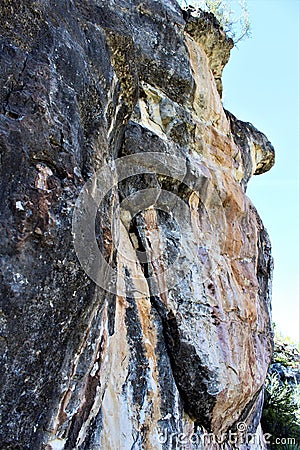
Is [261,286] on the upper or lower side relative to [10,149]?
upper

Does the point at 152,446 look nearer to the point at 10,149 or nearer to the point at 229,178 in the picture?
the point at 10,149

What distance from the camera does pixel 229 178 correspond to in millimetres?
7332

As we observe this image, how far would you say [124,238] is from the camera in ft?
17.8

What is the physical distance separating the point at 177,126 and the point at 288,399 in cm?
801

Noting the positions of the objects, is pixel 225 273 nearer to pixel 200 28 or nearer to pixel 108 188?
pixel 108 188

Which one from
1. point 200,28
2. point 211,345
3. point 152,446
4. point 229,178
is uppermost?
point 200,28

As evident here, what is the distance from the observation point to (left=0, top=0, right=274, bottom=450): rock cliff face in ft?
9.82

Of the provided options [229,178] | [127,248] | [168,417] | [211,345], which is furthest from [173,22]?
[168,417]

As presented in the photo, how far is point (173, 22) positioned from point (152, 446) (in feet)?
19.8

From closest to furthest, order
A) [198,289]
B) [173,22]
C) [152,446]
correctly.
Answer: [152,446]
[198,289]
[173,22]

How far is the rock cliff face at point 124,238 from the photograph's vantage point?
9.82 ft

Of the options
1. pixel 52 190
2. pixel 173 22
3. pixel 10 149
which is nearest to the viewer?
pixel 10 149

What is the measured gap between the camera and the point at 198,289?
19.0 feet

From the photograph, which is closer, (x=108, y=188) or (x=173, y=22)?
(x=108, y=188)
